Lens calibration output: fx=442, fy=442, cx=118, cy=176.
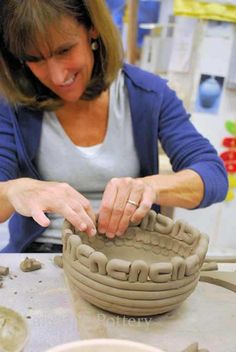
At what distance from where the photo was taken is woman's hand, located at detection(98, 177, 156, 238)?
2.77 feet

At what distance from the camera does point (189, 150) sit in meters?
1.14

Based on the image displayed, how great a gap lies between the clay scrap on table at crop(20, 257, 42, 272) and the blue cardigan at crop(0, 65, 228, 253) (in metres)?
0.22

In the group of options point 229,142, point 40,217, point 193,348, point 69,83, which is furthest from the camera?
point 229,142

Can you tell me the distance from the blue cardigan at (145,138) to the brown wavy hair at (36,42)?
47 mm

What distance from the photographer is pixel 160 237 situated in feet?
2.85

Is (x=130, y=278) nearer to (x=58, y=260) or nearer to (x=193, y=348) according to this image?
(x=193, y=348)

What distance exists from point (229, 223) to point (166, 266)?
4.91 ft

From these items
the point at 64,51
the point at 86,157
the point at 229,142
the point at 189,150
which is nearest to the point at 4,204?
the point at 86,157

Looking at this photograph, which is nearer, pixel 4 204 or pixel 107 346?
pixel 107 346

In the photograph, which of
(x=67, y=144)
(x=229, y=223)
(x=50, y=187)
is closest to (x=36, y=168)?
(x=67, y=144)

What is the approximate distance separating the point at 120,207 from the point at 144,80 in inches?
18.8

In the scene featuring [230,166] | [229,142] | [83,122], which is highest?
[83,122]

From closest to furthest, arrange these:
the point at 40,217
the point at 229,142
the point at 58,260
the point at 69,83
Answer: the point at 40,217
the point at 58,260
the point at 69,83
the point at 229,142

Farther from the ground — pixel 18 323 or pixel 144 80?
pixel 144 80
